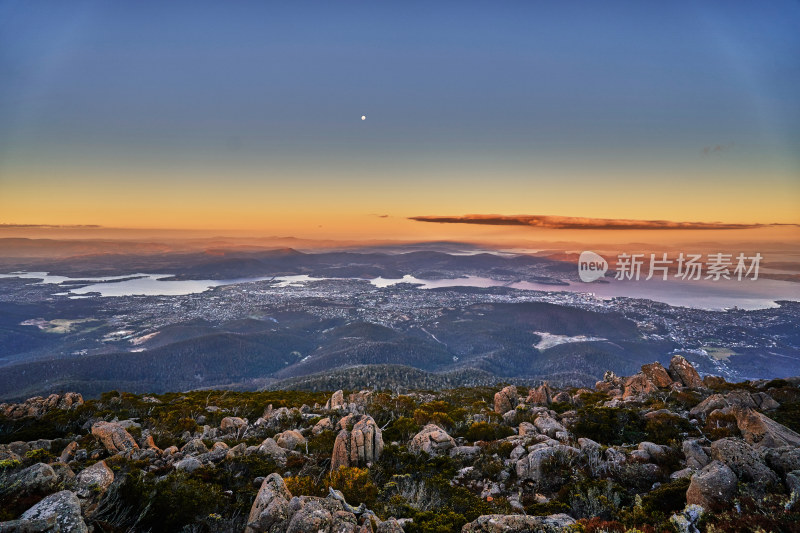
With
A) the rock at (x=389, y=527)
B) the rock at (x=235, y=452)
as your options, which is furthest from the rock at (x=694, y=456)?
the rock at (x=235, y=452)

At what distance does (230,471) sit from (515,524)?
53.0 ft

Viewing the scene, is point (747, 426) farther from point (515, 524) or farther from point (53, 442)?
point (53, 442)

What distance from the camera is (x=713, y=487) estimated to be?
36.9ft

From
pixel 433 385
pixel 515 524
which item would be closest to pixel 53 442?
pixel 515 524

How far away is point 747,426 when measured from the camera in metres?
19.0

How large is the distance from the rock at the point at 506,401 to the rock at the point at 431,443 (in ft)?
67.7

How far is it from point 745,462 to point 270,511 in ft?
55.5

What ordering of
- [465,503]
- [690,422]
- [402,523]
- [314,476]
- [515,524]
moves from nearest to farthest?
[515,524], [402,523], [465,503], [314,476], [690,422]

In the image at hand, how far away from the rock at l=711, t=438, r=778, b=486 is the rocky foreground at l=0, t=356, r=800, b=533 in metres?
0.04

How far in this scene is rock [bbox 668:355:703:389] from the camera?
170 ft

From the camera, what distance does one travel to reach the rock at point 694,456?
54.4 feet

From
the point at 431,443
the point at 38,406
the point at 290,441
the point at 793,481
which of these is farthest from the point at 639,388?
the point at 38,406

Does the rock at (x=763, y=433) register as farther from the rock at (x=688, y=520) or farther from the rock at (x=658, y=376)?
the rock at (x=658, y=376)

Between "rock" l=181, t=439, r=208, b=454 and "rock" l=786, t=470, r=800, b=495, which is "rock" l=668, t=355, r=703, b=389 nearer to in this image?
"rock" l=786, t=470, r=800, b=495
